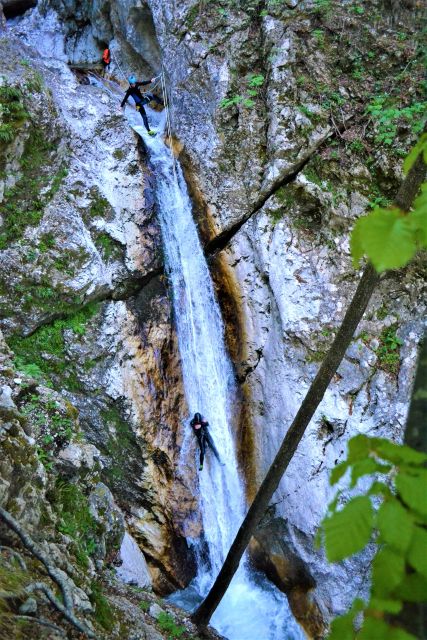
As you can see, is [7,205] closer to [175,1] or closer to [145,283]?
[145,283]

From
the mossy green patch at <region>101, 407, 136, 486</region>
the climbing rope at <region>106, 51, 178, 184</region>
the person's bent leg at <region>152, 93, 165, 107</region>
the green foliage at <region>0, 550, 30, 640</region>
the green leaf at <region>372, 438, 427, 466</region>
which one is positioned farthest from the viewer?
the person's bent leg at <region>152, 93, 165, 107</region>

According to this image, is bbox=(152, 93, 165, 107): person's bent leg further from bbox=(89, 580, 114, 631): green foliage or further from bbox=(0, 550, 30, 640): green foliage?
bbox=(0, 550, 30, 640): green foliage

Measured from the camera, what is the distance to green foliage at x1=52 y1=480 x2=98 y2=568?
4.93m

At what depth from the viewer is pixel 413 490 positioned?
1.13 metres

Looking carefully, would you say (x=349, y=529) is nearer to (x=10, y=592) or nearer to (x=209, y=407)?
(x=10, y=592)

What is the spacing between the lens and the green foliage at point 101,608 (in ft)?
14.5

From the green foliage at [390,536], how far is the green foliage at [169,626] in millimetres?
5524

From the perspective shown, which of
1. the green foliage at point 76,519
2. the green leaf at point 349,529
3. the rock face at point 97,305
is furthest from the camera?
the rock face at point 97,305

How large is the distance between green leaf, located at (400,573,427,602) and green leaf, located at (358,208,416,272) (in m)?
0.78

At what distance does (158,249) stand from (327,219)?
11.5 feet

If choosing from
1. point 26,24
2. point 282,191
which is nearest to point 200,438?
point 282,191

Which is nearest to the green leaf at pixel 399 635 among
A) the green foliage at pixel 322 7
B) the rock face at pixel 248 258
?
the rock face at pixel 248 258

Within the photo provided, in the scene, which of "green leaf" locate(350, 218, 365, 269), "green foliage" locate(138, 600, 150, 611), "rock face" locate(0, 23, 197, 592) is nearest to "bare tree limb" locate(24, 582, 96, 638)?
"green foliage" locate(138, 600, 150, 611)

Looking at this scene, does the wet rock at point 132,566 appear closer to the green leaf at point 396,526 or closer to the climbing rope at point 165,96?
the green leaf at point 396,526
